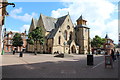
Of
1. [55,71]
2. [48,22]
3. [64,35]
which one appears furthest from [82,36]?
[55,71]

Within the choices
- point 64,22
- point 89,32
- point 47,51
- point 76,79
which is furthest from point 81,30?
point 76,79

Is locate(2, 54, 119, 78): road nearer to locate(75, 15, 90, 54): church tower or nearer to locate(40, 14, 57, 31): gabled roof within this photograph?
locate(40, 14, 57, 31): gabled roof

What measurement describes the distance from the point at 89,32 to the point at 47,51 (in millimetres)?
24498

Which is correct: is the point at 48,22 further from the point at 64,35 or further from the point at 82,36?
the point at 82,36

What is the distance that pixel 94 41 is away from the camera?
71.5m

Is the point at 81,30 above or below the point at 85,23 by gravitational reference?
below

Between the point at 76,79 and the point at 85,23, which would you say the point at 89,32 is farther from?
the point at 76,79

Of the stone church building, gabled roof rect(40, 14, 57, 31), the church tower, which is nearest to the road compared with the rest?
the stone church building

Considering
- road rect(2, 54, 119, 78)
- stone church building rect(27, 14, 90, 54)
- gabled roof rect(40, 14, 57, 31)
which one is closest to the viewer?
road rect(2, 54, 119, 78)

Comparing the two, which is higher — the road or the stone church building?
the stone church building

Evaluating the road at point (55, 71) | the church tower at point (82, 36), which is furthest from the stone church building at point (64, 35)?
the road at point (55, 71)

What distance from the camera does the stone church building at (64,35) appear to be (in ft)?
159

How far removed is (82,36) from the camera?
5650cm

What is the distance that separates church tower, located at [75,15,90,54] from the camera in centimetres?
5606
